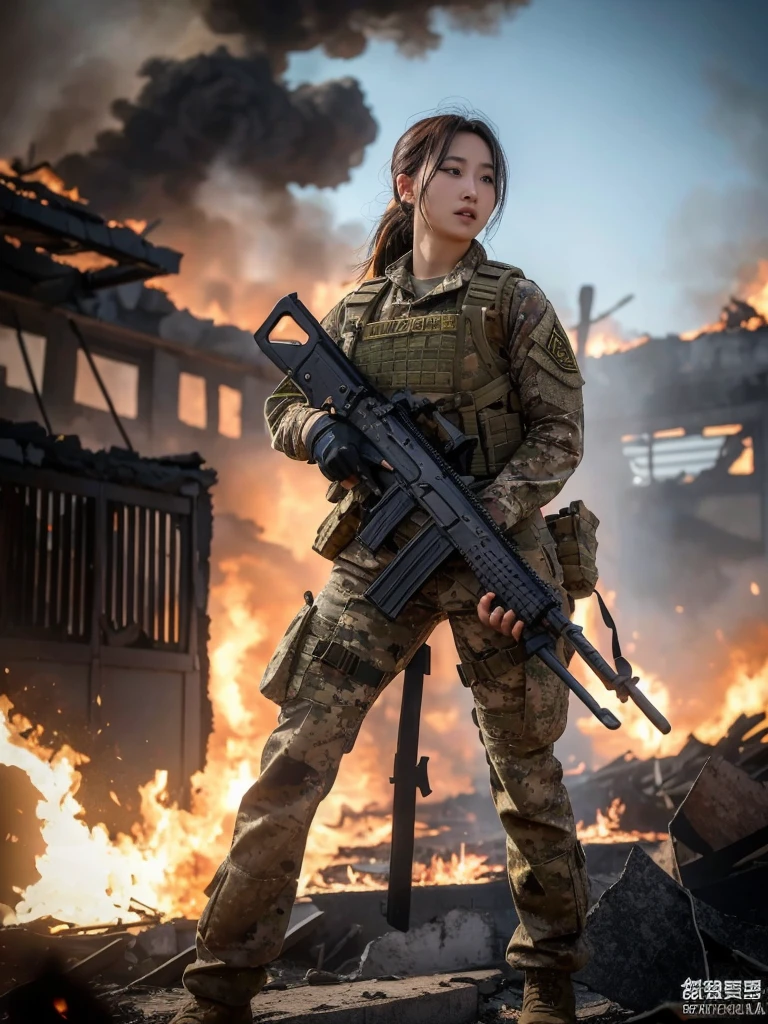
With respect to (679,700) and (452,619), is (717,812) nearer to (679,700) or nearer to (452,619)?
(452,619)

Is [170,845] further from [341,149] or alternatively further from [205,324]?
[341,149]

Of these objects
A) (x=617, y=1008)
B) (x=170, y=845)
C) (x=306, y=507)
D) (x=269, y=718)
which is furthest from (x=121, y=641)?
A: (x=306, y=507)

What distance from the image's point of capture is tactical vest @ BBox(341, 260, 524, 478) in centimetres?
282

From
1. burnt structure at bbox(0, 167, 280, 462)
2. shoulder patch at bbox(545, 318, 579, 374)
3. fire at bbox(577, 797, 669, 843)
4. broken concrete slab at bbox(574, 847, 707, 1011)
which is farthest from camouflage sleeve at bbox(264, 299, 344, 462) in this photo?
burnt structure at bbox(0, 167, 280, 462)

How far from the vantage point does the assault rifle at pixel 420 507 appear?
2.54 m

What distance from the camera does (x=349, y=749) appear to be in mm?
2689

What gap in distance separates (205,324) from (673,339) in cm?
789

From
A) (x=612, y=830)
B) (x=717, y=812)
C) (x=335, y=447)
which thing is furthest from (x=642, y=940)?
(x=612, y=830)

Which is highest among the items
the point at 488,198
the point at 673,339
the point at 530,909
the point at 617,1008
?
the point at 673,339

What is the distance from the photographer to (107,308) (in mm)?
12617

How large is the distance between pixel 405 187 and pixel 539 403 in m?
0.80

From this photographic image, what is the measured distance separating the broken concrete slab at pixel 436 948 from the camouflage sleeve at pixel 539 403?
2062 millimetres

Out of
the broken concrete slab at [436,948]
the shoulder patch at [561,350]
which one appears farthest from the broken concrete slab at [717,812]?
the shoulder patch at [561,350]

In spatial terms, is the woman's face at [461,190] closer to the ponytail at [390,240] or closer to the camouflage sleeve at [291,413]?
the ponytail at [390,240]
